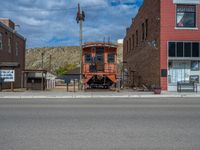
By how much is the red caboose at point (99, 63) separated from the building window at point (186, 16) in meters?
5.99

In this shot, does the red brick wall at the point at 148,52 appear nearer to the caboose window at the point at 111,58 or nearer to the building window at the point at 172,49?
the building window at the point at 172,49

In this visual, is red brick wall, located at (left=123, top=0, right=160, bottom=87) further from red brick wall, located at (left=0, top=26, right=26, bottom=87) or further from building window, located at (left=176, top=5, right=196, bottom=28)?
red brick wall, located at (left=0, top=26, right=26, bottom=87)

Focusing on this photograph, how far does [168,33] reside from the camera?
31922mm

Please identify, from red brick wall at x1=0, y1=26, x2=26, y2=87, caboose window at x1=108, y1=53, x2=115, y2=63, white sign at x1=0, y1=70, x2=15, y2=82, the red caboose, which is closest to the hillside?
red brick wall at x1=0, y1=26, x2=26, y2=87

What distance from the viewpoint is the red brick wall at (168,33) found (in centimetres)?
3178

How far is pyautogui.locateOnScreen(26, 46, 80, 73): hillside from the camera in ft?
479

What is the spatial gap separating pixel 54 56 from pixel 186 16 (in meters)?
127

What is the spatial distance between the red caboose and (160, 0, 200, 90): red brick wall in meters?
4.06

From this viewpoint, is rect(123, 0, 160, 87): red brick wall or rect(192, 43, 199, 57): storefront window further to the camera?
rect(123, 0, 160, 87): red brick wall

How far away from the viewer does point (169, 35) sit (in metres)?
31.9

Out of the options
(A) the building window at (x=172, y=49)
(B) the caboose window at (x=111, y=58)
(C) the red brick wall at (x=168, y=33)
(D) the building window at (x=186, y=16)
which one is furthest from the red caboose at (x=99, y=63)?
(D) the building window at (x=186, y=16)
